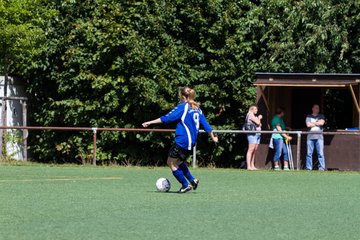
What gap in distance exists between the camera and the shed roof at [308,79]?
82.9ft

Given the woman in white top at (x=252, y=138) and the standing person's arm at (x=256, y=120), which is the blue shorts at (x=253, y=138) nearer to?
the woman in white top at (x=252, y=138)

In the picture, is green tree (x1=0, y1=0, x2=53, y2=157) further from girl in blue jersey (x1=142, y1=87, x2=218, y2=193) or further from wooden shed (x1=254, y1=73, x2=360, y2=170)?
girl in blue jersey (x1=142, y1=87, x2=218, y2=193)

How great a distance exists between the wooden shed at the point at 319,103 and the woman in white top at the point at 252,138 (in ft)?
1.18

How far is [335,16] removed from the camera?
27.6 m

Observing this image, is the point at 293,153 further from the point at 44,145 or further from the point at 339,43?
the point at 44,145

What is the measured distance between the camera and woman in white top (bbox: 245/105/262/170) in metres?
25.9

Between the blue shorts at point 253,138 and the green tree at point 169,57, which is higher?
the green tree at point 169,57

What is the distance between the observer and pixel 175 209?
12953 millimetres

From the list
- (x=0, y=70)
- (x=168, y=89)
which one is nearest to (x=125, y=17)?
(x=168, y=89)

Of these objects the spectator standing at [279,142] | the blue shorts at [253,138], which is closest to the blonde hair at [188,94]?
the spectator standing at [279,142]

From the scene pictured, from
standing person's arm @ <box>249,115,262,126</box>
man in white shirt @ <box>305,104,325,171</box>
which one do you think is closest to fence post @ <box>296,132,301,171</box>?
man in white shirt @ <box>305,104,325,171</box>

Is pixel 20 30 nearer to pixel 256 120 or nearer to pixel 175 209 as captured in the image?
pixel 256 120

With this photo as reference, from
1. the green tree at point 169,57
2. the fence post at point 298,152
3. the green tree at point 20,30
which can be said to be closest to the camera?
the fence post at point 298,152

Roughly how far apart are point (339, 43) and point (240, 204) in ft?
46.8
